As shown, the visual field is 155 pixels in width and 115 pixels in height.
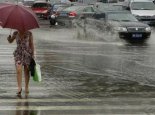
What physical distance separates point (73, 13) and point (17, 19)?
22580 millimetres

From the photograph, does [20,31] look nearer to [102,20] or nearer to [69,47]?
[69,47]

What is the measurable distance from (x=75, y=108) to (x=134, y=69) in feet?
19.3

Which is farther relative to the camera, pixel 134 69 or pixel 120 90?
pixel 134 69

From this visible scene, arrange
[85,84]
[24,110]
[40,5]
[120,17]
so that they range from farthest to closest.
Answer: [40,5] < [120,17] < [85,84] < [24,110]

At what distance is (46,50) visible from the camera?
2009cm

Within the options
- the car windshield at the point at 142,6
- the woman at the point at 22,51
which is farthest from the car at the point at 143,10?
the woman at the point at 22,51

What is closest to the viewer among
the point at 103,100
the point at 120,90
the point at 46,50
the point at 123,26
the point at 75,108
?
the point at 75,108

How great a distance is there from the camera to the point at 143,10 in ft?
120

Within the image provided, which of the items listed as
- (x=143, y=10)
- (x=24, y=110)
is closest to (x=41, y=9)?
(x=143, y=10)

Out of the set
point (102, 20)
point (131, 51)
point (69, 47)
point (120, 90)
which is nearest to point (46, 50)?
point (69, 47)

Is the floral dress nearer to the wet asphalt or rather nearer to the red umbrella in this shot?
the red umbrella

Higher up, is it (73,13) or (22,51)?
(22,51)

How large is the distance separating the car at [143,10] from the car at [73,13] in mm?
3828

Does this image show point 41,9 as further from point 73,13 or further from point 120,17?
point 120,17
